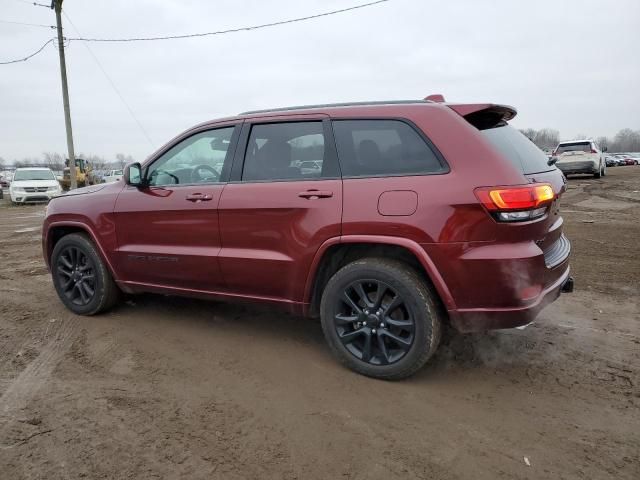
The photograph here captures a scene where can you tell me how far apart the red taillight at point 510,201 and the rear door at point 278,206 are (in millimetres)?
898

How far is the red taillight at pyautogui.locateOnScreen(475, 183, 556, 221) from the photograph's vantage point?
2.60m

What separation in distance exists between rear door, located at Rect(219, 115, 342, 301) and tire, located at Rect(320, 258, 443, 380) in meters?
0.30

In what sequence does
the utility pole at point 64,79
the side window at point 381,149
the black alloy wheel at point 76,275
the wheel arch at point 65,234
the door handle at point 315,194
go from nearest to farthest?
the side window at point 381,149
the door handle at point 315,194
the wheel arch at point 65,234
the black alloy wheel at point 76,275
the utility pole at point 64,79

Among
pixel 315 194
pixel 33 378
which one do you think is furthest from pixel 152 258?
pixel 315 194

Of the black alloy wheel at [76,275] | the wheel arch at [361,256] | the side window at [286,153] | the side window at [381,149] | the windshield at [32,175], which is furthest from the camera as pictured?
the windshield at [32,175]

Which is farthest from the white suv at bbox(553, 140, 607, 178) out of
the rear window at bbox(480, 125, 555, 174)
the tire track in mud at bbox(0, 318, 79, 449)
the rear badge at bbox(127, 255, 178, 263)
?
the tire track in mud at bbox(0, 318, 79, 449)

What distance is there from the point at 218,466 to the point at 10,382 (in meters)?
1.76

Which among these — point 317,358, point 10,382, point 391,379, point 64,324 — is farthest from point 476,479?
point 64,324

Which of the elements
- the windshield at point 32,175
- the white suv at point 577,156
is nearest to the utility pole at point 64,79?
the windshield at point 32,175

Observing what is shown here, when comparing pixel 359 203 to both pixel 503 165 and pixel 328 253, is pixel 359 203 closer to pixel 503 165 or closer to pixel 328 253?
pixel 328 253

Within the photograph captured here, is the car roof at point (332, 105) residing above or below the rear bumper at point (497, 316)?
above

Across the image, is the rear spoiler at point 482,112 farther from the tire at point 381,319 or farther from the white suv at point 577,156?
the white suv at point 577,156

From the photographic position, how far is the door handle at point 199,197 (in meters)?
3.50

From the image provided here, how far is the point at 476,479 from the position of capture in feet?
6.82
